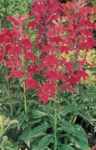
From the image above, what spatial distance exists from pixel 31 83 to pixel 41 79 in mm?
525

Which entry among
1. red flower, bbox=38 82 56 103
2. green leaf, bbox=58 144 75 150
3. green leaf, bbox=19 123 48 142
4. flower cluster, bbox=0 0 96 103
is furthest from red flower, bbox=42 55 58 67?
green leaf, bbox=58 144 75 150

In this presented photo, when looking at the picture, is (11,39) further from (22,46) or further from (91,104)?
(91,104)

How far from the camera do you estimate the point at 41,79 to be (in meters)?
5.39

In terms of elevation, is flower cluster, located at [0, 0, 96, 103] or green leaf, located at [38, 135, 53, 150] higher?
flower cluster, located at [0, 0, 96, 103]

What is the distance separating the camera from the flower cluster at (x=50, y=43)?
184 inches

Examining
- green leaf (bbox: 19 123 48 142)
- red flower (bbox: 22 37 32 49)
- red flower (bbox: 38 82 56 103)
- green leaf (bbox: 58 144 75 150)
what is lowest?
green leaf (bbox: 58 144 75 150)

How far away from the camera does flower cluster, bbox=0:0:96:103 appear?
468 cm

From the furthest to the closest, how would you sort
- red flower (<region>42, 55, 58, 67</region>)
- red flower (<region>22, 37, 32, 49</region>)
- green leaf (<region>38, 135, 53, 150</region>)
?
1. green leaf (<region>38, 135, 53, 150</region>)
2. red flower (<region>22, 37, 32, 49</region>)
3. red flower (<region>42, 55, 58, 67</region>)

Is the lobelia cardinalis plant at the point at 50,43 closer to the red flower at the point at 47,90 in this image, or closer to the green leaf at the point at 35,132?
the red flower at the point at 47,90

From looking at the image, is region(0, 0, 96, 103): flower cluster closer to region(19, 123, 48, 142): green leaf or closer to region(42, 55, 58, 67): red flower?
region(42, 55, 58, 67): red flower

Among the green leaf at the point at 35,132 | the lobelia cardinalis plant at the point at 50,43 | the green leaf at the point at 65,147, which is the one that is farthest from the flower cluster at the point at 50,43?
the green leaf at the point at 65,147

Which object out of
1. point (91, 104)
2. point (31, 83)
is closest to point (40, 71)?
point (31, 83)

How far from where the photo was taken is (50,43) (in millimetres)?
4668

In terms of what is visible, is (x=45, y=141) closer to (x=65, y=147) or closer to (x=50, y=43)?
(x=65, y=147)
